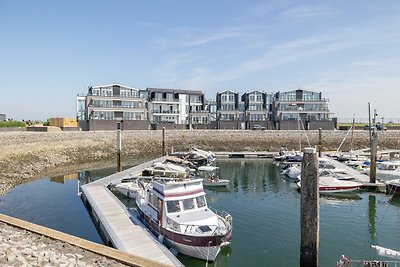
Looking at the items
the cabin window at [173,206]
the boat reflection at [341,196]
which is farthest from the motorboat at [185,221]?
the boat reflection at [341,196]

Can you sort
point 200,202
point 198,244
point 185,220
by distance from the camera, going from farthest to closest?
point 200,202 < point 185,220 < point 198,244

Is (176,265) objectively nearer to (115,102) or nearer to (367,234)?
(367,234)

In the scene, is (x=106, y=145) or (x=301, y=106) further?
(x=301, y=106)

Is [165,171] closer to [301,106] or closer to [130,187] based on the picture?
[130,187]

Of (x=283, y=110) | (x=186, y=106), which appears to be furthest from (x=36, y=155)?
(x=283, y=110)

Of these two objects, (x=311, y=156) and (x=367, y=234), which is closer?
(x=311, y=156)

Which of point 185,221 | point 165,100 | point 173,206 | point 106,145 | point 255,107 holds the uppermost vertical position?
point 165,100

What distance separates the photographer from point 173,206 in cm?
1944

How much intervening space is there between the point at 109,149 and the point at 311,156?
2128 inches

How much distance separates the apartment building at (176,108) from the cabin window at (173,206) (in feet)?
240

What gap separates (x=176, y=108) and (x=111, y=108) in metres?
19.9

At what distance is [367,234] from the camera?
22.8 metres

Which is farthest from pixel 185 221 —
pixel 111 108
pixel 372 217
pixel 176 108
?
pixel 176 108

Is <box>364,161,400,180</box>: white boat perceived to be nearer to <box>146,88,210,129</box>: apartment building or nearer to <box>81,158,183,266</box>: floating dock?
<box>81,158,183,266</box>: floating dock
